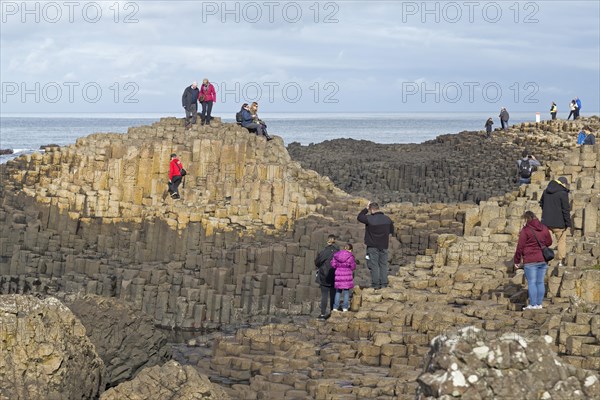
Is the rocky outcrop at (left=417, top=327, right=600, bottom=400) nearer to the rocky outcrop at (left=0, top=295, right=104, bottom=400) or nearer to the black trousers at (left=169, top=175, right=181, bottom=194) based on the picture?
the rocky outcrop at (left=0, top=295, right=104, bottom=400)

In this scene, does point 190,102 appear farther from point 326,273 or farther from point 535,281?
point 535,281

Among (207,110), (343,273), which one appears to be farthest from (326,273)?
(207,110)

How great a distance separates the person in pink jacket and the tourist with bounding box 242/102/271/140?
53.4 feet

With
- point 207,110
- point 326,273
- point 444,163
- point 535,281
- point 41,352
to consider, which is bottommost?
point 41,352

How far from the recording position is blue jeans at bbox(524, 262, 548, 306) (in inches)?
800

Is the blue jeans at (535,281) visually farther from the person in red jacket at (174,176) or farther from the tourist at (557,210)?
the person in red jacket at (174,176)

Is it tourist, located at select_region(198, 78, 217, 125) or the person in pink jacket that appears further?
tourist, located at select_region(198, 78, 217, 125)

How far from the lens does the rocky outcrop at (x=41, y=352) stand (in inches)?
690

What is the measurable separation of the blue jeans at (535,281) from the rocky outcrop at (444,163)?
92.1 ft

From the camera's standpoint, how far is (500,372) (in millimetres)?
11734

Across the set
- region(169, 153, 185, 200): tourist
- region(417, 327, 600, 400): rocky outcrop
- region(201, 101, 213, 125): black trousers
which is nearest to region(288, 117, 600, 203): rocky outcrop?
region(201, 101, 213, 125): black trousers

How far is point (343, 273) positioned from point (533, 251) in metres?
4.59

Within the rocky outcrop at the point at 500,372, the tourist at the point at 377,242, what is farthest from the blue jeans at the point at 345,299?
the rocky outcrop at the point at 500,372

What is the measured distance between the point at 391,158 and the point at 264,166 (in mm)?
26855
